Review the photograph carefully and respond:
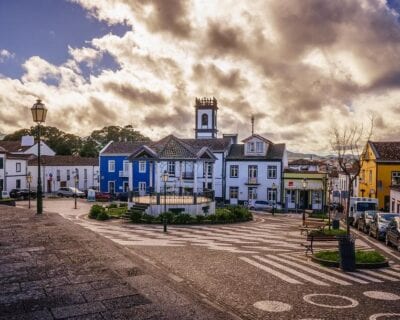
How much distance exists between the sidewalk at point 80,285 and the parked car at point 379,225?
16964 mm

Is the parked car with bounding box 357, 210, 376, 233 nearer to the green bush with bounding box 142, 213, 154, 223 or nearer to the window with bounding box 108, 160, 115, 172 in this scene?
the green bush with bounding box 142, 213, 154, 223

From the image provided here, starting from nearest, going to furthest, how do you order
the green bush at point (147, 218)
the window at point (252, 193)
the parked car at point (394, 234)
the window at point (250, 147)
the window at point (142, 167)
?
the parked car at point (394, 234) → the green bush at point (147, 218) → the window at point (252, 193) → the window at point (250, 147) → the window at point (142, 167)

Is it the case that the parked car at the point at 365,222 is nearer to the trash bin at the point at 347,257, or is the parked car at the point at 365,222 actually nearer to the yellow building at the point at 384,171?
the trash bin at the point at 347,257

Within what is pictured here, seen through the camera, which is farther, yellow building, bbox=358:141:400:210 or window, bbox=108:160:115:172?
window, bbox=108:160:115:172

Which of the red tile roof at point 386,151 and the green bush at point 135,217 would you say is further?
the red tile roof at point 386,151

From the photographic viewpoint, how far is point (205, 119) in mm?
79875

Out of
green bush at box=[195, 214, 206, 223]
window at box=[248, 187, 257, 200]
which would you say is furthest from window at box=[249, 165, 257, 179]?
green bush at box=[195, 214, 206, 223]

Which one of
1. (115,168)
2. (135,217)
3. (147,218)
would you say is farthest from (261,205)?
(135,217)

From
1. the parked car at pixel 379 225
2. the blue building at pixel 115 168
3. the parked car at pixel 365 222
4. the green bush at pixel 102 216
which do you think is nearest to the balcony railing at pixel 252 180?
the blue building at pixel 115 168

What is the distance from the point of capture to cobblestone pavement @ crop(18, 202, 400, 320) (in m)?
9.06

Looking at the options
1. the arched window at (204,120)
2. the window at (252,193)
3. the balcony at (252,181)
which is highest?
the arched window at (204,120)

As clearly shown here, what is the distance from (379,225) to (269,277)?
13364mm

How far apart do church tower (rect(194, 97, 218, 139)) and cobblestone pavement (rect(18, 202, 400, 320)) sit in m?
57.4

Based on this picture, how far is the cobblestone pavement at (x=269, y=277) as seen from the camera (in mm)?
9062
